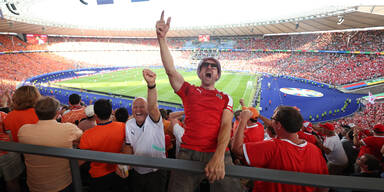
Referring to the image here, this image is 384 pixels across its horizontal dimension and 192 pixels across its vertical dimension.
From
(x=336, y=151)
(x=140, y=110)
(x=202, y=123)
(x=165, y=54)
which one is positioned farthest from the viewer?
(x=336, y=151)

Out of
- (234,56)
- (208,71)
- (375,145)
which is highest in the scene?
(234,56)

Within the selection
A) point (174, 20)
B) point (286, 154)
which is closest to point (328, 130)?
point (286, 154)

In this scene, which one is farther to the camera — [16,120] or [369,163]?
[369,163]

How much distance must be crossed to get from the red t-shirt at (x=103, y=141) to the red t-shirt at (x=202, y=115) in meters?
1.09

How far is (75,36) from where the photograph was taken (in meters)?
58.0

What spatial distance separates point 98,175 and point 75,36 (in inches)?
2660

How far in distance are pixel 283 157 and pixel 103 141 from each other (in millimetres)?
2295

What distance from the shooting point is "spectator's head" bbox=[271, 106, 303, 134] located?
7.24ft

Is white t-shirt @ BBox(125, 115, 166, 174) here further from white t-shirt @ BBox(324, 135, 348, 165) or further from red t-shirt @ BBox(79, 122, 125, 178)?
white t-shirt @ BBox(324, 135, 348, 165)

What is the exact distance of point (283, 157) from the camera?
2.09 m

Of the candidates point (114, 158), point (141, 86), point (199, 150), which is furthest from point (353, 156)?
point (141, 86)

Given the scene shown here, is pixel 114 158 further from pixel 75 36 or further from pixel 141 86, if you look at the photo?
pixel 75 36

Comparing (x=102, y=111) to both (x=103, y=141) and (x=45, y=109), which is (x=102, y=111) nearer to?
(x=103, y=141)

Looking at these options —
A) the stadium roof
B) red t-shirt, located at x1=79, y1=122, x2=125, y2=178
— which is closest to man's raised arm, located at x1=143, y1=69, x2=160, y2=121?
red t-shirt, located at x1=79, y1=122, x2=125, y2=178
